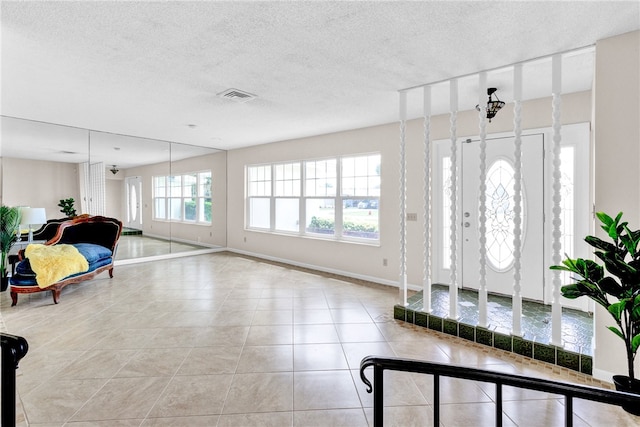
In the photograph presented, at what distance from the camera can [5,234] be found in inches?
169

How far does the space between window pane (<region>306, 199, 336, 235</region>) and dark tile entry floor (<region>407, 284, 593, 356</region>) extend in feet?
7.53

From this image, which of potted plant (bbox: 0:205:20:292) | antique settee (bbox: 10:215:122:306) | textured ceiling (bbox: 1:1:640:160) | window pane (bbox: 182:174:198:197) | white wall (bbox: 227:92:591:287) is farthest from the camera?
window pane (bbox: 182:174:198:197)

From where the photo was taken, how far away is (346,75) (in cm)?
301

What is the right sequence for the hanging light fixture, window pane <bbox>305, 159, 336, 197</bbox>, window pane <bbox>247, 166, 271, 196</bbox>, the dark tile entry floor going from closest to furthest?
the dark tile entry floor, the hanging light fixture, window pane <bbox>305, 159, 336, 197</bbox>, window pane <bbox>247, 166, 271, 196</bbox>

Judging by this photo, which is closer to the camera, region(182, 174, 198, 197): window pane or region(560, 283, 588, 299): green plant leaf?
region(560, 283, 588, 299): green plant leaf

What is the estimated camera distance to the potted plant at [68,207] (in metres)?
5.39

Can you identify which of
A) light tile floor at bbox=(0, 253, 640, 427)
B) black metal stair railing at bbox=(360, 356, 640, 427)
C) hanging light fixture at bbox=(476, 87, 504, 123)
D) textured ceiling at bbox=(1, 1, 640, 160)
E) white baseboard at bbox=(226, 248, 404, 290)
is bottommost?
light tile floor at bbox=(0, 253, 640, 427)

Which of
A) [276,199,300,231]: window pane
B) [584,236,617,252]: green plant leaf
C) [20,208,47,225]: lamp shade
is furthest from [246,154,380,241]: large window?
[20,208,47,225]: lamp shade

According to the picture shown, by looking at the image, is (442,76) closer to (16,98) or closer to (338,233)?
(338,233)

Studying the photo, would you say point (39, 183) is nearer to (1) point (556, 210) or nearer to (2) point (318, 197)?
(2) point (318, 197)

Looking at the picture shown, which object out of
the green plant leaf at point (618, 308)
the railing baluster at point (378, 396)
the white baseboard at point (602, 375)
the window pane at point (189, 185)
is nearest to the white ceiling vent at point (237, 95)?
the railing baluster at point (378, 396)

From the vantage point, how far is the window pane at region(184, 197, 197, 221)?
763 centimetres

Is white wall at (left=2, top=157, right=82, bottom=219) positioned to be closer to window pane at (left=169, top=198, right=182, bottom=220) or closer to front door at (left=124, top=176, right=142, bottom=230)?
front door at (left=124, top=176, right=142, bottom=230)

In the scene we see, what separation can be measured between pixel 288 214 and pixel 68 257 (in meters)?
3.58
